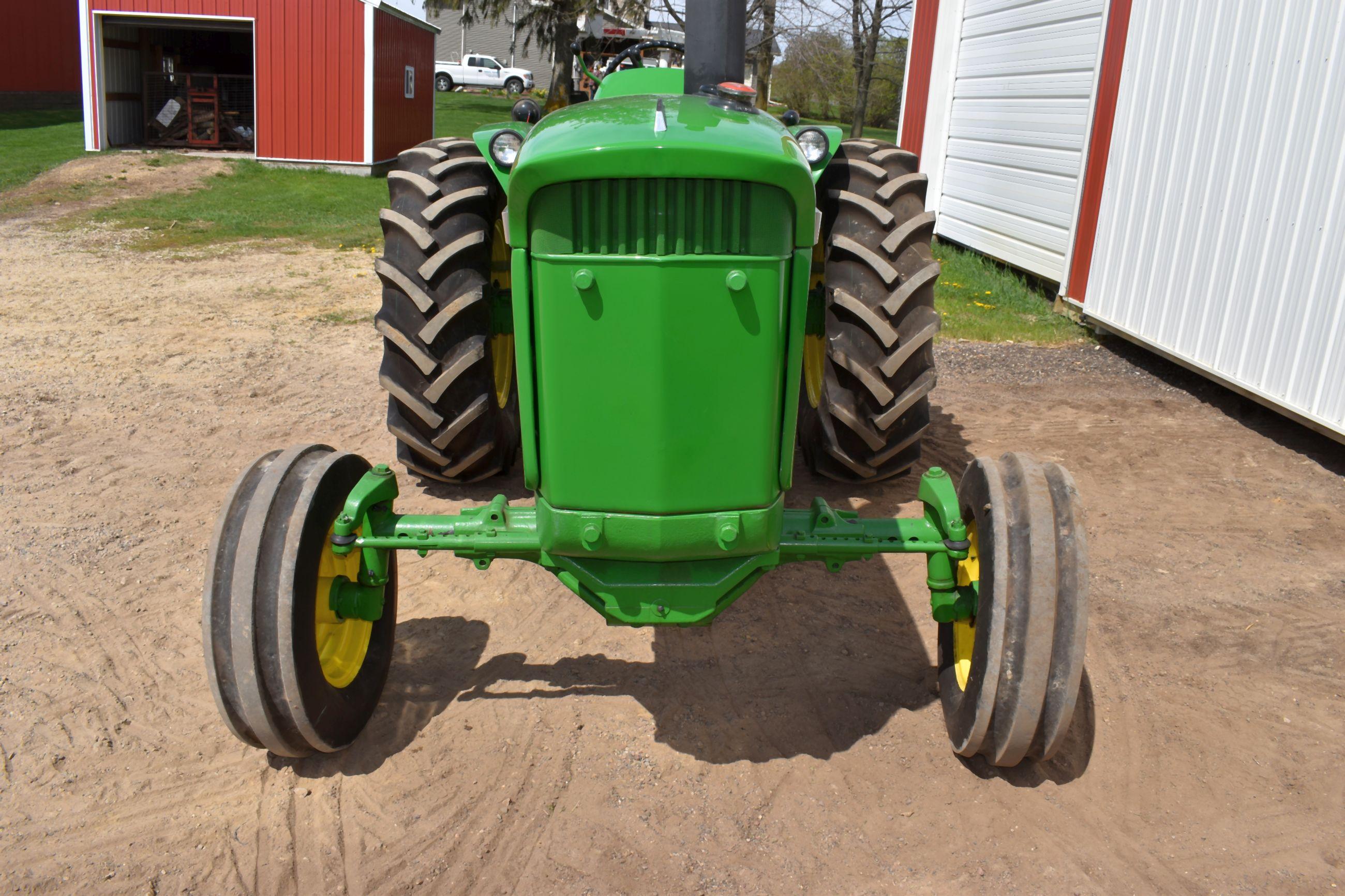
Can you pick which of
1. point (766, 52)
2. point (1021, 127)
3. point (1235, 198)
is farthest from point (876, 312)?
point (766, 52)

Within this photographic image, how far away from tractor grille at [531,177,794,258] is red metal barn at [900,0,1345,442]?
4.32m

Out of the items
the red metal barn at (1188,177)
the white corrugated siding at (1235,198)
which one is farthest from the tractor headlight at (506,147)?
the white corrugated siding at (1235,198)

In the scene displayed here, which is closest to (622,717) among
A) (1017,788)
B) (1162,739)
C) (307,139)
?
(1017,788)

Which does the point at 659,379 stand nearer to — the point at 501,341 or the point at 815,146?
the point at 815,146

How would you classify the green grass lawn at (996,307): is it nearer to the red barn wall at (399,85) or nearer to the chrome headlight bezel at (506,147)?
the chrome headlight bezel at (506,147)

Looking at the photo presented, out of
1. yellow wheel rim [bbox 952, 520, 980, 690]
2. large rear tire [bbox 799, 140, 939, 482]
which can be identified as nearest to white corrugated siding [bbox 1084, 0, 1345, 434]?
large rear tire [bbox 799, 140, 939, 482]

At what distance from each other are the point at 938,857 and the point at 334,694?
1.70 meters

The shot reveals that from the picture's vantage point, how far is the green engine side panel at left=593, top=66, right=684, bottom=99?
4.31 metres

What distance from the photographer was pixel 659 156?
246cm

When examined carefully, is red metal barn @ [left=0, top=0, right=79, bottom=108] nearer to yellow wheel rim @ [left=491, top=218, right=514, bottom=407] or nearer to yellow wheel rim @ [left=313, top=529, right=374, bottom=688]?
yellow wheel rim @ [left=491, top=218, right=514, bottom=407]

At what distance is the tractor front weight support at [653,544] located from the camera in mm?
2770

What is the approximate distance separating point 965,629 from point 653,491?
49.3 inches

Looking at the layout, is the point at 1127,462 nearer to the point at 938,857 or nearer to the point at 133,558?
the point at 938,857

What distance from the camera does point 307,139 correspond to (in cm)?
1733
